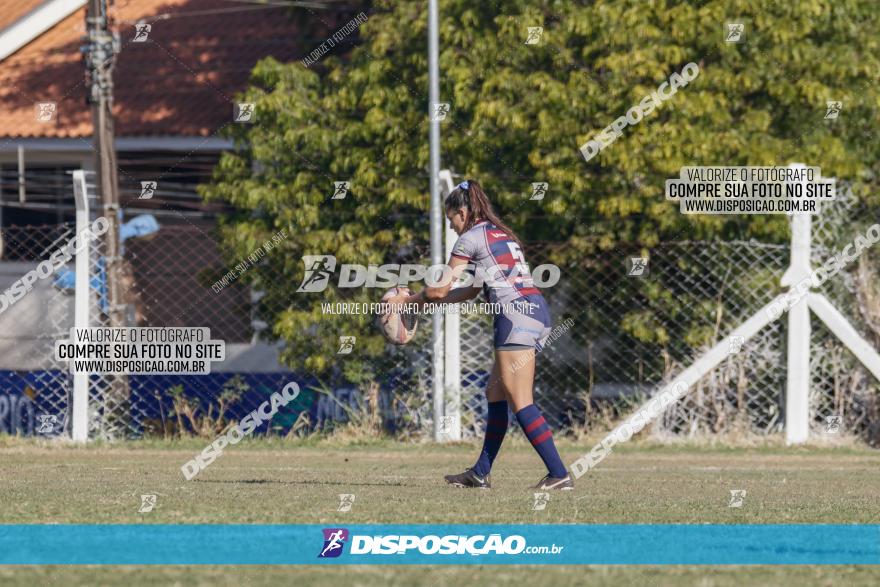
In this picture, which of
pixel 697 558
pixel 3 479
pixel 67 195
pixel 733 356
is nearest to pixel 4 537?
pixel 697 558

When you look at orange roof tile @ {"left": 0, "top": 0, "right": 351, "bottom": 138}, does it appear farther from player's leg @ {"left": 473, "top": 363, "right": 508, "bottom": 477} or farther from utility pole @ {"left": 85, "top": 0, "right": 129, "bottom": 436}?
player's leg @ {"left": 473, "top": 363, "right": 508, "bottom": 477}

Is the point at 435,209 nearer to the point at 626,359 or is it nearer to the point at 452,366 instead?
the point at 452,366

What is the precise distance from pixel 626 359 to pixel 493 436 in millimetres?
5990

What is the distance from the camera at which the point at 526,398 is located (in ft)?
28.9

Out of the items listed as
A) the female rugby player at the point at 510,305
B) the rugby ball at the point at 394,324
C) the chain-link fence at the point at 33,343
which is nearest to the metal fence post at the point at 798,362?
the female rugby player at the point at 510,305

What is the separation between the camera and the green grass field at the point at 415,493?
5.49m

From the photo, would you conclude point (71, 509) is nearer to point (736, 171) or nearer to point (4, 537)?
point (4, 537)

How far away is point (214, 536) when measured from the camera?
6.36m

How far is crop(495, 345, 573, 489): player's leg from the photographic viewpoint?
8.77 m

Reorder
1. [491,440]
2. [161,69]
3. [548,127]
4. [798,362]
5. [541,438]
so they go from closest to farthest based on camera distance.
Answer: [541,438]
[491,440]
[798,362]
[548,127]
[161,69]

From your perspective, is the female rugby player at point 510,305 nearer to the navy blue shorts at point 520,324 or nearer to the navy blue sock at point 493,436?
the navy blue shorts at point 520,324

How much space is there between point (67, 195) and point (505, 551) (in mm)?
17072

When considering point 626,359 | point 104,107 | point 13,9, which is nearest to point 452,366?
point 626,359

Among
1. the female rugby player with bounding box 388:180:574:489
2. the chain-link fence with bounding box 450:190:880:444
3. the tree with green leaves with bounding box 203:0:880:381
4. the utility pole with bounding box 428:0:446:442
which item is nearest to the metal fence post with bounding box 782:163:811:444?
the chain-link fence with bounding box 450:190:880:444
